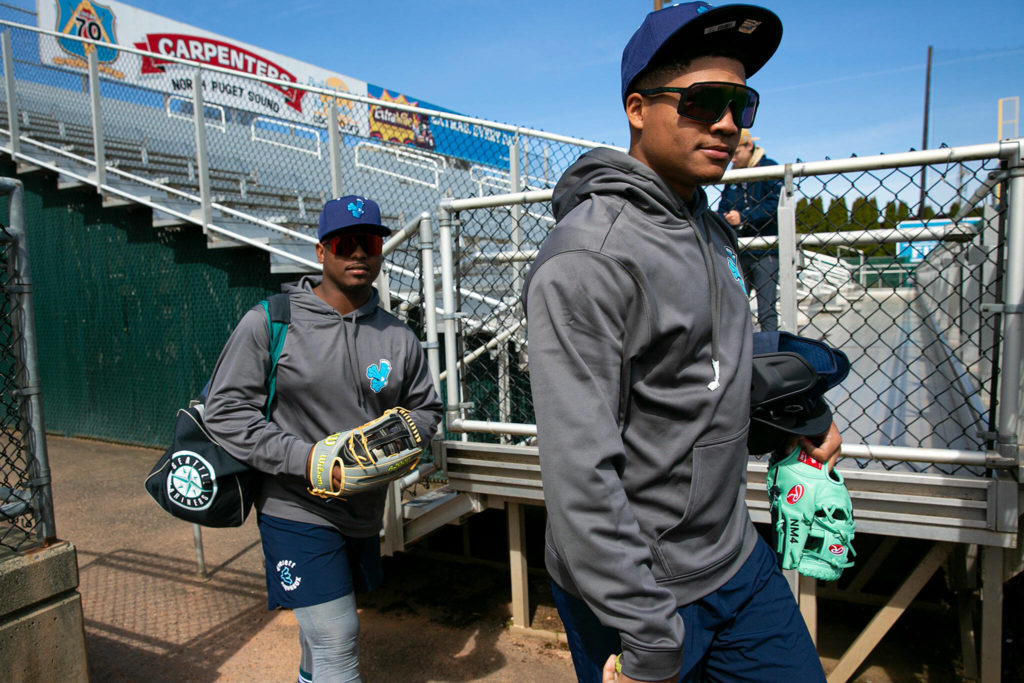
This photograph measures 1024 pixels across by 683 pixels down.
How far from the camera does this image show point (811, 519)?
1830mm

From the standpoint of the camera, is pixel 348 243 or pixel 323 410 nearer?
pixel 323 410

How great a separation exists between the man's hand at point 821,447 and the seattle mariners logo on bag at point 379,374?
1.68 meters

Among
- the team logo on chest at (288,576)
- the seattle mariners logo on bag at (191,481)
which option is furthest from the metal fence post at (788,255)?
the seattle mariners logo on bag at (191,481)

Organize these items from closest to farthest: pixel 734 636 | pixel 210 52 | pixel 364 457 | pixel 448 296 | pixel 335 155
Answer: pixel 734 636, pixel 364 457, pixel 448 296, pixel 335 155, pixel 210 52

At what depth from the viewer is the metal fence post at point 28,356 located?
→ 9.37 feet

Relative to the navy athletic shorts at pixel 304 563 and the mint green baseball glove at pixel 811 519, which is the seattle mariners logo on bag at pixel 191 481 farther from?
the mint green baseball glove at pixel 811 519

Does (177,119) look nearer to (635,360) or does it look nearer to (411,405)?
(411,405)

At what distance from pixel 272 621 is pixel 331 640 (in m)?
1.90

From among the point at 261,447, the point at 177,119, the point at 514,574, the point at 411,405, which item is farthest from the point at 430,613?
the point at 177,119

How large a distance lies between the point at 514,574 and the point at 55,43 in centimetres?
849

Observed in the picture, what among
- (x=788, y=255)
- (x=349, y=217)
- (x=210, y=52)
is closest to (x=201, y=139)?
(x=349, y=217)

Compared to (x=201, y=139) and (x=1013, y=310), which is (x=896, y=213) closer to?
(x=1013, y=310)

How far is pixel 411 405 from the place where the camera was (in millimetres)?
3072

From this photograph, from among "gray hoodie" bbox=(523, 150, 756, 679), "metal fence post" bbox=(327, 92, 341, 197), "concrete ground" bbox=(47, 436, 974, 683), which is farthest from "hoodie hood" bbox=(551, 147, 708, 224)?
"metal fence post" bbox=(327, 92, 341, 197)
